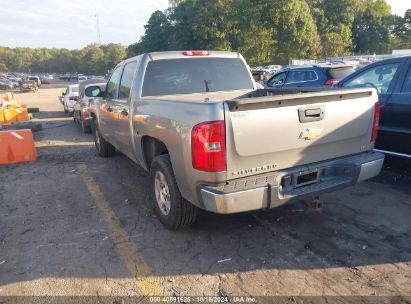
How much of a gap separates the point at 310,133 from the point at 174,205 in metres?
1.59

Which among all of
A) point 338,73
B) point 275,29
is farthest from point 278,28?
point 338,73

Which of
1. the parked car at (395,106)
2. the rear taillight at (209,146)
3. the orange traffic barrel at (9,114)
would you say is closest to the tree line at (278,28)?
the orange traffic barrel at (9,114)

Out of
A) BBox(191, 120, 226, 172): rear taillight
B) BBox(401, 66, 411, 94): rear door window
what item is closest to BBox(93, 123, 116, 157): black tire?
BBox(191, 120, 226, 172): rear taillight

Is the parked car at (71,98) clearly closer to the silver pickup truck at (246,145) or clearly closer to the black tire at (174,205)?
the silver pickup truck at (246,145)

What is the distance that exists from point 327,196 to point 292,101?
2.19m

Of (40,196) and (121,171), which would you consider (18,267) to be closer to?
(40,196)

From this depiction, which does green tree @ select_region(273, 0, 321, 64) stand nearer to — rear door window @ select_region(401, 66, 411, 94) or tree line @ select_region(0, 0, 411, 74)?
tree line @ select_region(0, 0, 411, 74)

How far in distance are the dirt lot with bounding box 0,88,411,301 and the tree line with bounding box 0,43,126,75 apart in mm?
109222

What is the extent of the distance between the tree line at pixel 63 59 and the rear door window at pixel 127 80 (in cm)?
10791

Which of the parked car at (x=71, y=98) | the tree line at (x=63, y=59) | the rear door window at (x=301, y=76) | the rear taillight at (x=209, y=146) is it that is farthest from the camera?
the tree line at (x=63, y=59)

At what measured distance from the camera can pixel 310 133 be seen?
348 centimetres

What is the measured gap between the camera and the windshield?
4.80 meters

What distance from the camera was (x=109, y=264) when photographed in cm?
353

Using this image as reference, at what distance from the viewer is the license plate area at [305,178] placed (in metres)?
3.49
